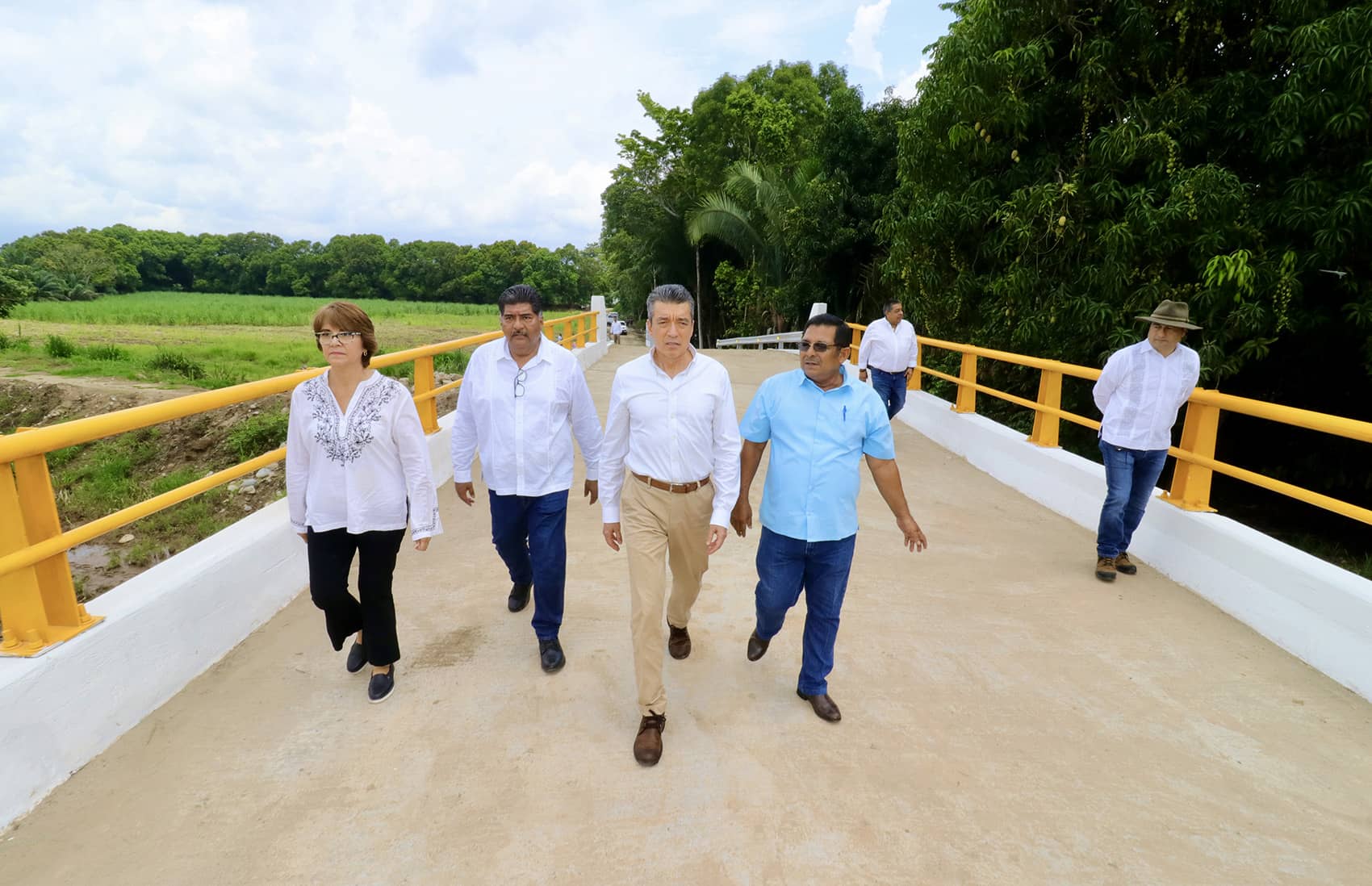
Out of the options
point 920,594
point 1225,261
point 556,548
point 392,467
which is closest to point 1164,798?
point 920,594

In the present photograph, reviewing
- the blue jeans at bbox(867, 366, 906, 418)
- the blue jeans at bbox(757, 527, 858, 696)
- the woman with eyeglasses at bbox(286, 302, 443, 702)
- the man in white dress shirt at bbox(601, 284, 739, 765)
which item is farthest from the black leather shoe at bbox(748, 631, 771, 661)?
the blue jeans at bbox(867, 366, 906, 418)

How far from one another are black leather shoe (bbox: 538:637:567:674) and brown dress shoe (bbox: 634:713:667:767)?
66cm

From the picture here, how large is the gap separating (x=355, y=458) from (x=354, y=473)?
2.3 inches

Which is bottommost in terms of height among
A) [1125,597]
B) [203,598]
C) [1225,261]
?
[1125,597]

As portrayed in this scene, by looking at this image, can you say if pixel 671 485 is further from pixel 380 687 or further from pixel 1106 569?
pixel 1106 569

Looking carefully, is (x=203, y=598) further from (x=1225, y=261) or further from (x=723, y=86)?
→ (x=723, y=86)

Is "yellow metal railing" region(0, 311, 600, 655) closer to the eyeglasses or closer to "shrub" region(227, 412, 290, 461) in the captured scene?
the eyeglasses

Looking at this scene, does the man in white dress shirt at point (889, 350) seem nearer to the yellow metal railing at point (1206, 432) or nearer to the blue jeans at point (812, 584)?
the yellow metal railing at point (1206, 432)

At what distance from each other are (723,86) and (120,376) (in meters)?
25.3

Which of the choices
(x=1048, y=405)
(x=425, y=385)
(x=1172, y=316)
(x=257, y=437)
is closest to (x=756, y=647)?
(x=1172, y=316)

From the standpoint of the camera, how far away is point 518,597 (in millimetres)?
4059

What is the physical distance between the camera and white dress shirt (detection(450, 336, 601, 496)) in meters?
3.33

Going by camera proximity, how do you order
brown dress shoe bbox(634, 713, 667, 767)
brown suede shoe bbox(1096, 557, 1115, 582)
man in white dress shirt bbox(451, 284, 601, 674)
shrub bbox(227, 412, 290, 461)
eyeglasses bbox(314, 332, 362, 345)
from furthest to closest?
shrub bbox(227, 412, 290, 461)
brown suede shoe bbox(1096, 557, 1115, 582)
man in white dress shirt bbox(451, 284, 601, 674)
eyeglasses bbox(314, 332, 362, 345)
brown dress shoe bbox(634, 713, 667, 767)

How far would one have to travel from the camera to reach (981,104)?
8.52 metres
